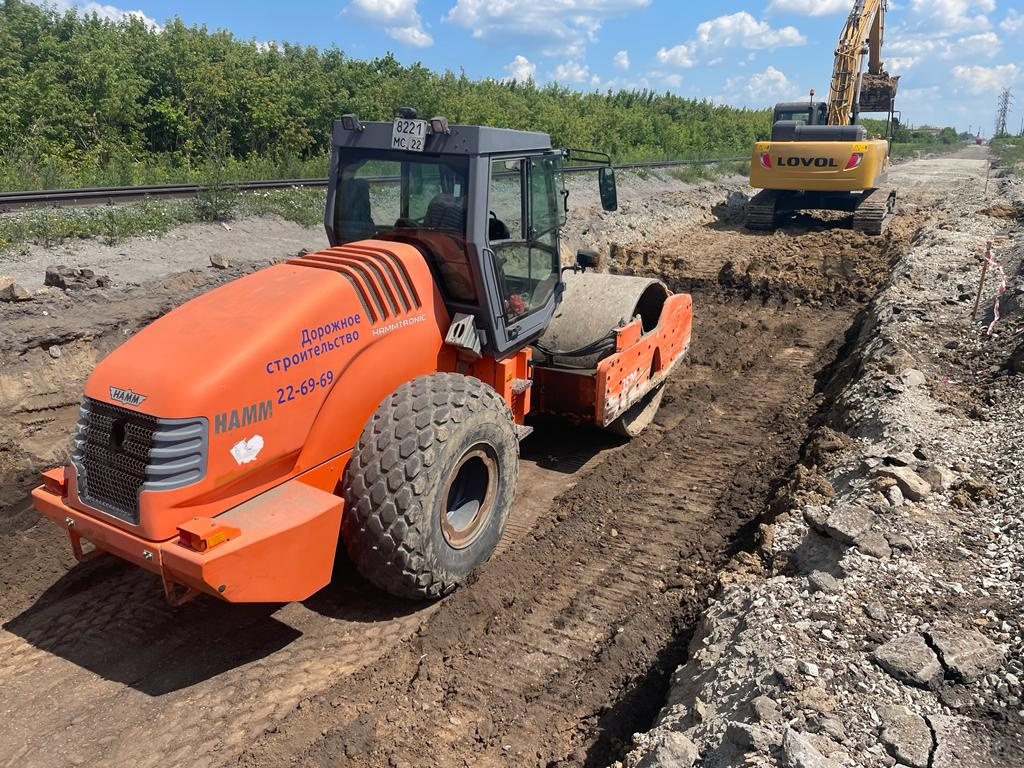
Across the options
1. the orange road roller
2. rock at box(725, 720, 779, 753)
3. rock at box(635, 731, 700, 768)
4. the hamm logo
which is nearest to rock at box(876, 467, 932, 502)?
the orange road roller

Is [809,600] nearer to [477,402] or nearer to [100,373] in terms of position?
[477,402]

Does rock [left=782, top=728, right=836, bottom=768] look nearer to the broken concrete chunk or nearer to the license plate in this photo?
the broken concrete chunk

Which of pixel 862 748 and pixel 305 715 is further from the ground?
pixel 862 748

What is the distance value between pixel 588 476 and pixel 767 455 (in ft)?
5.34

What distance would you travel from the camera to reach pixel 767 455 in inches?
257

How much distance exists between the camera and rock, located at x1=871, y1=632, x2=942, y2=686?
10.1ft

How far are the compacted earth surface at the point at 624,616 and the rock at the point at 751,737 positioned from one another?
0.01 meters

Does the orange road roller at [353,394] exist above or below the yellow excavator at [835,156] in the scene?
below

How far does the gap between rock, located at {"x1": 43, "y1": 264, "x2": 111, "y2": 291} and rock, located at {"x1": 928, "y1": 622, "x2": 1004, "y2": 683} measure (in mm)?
7868

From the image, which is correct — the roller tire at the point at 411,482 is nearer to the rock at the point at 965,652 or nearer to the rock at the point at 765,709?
the rock at the point at 765,709

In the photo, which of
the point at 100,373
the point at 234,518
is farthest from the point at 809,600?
the point at 100,373

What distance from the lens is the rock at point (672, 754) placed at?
287 cm

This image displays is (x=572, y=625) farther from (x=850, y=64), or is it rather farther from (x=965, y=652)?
(x=850, y=64)

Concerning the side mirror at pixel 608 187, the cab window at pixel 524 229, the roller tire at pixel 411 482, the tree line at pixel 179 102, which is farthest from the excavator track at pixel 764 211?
the roller tire at pixel 411 482
